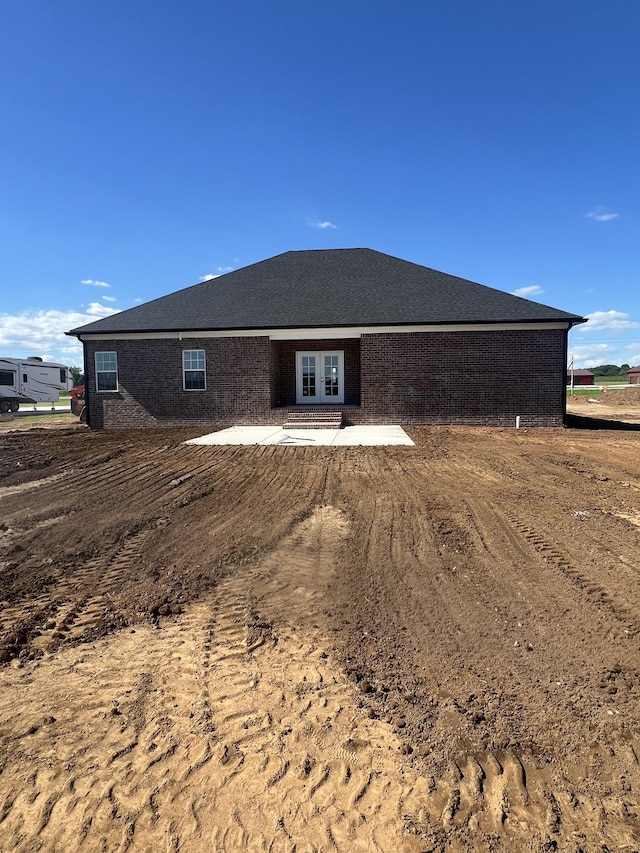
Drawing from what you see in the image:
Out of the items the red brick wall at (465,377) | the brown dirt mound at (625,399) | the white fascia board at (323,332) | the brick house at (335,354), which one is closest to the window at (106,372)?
the brick house at (335,354)

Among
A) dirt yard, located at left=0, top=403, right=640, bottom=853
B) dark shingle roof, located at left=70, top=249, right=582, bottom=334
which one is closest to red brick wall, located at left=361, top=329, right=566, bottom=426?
dark shingle roof, located at left=70, top=249, right=582, bottom=334

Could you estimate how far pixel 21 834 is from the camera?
214cm

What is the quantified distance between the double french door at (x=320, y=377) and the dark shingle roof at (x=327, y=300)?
6.45ft

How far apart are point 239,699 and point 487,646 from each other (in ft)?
5.63

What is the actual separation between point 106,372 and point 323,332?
8065mm

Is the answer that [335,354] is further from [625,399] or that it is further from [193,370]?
[625,399]

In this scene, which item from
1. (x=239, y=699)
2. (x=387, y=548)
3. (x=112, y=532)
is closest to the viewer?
(x=239, y=699)

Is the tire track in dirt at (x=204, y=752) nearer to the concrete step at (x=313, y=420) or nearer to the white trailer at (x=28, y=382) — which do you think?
the concrete step at (x=313, y=420)

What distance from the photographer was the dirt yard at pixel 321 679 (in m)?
2.20

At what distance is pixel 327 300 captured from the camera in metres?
18.2

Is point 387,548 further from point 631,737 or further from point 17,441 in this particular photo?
point 17,441

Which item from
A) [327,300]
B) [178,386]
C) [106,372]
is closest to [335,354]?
[327,300]

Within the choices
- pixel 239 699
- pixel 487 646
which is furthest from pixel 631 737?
pixel 239 699

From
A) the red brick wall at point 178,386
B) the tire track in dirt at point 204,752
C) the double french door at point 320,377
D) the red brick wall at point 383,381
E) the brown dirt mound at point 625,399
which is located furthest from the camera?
the brown dirt mound at point 625,399
